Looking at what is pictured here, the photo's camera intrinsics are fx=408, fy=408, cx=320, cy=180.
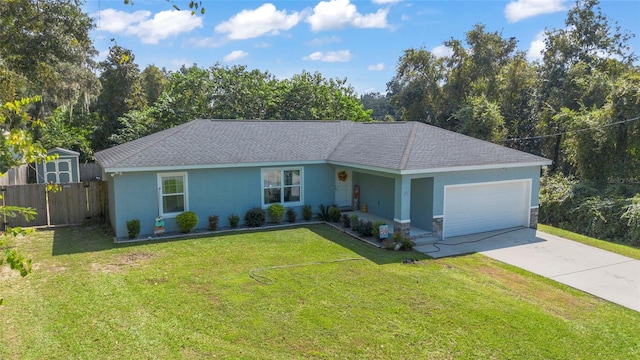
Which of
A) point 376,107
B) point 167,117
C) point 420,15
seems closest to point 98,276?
point 420,15

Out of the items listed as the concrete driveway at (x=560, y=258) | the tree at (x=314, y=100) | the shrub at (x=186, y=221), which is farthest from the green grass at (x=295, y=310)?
the tree at (x=314, y=100)

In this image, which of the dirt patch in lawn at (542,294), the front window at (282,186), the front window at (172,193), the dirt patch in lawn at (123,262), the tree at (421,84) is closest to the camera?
the dirt patch in lawn at (542,294)

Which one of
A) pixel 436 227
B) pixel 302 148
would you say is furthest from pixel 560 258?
pixel 302 148

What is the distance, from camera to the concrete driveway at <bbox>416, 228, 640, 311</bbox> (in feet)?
30.3

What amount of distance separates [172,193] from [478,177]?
10189 millimetres

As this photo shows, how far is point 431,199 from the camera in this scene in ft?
42.6

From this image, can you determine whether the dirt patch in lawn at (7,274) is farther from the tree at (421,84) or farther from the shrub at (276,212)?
the tree at (421,84)

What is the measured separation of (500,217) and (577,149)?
8.47 meters

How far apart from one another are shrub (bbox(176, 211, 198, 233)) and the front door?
5.76 metres

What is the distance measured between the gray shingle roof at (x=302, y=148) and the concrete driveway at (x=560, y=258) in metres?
2.48

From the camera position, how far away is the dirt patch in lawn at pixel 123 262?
32.1 ft

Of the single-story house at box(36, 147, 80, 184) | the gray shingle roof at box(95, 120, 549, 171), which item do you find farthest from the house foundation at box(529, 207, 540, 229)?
the single-story house at box(36, 147, 80, 184)

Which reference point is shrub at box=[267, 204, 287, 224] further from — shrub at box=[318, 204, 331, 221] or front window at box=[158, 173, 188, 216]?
front window at box=[158, 173, 188, 216]

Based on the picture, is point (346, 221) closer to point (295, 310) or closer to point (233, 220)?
point (233, 220)
